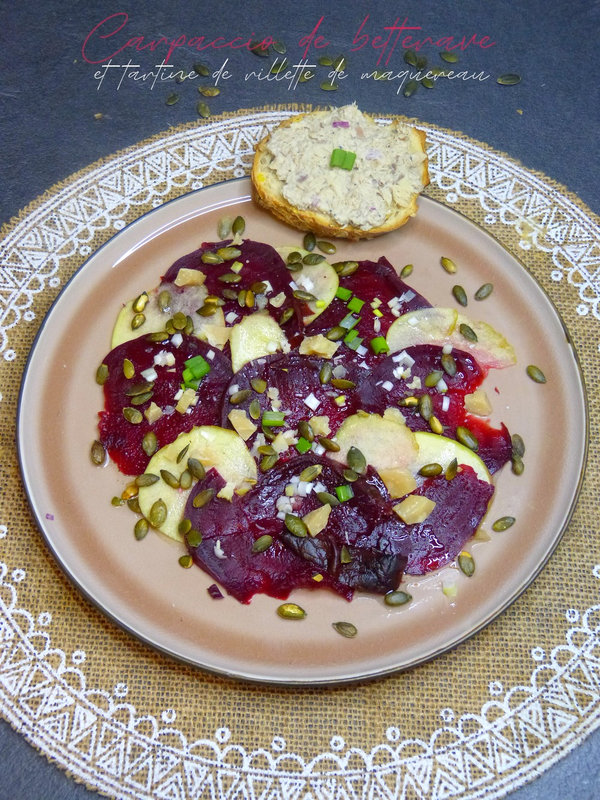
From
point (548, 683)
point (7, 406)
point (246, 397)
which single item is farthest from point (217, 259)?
point (548, 683)

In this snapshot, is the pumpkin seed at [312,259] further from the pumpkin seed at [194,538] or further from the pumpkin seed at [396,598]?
the pumpkin seed at [396,598]

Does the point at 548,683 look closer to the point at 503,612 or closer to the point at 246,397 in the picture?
the point at 503,612

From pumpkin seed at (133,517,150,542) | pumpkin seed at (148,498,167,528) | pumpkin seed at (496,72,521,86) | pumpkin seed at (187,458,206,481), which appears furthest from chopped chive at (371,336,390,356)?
pumpkin seed at (496,72,521,86)

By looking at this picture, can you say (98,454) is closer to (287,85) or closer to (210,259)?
(210,259)

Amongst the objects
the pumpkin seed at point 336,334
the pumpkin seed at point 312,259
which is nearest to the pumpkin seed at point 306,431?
the pumpkin seed at point 336,334

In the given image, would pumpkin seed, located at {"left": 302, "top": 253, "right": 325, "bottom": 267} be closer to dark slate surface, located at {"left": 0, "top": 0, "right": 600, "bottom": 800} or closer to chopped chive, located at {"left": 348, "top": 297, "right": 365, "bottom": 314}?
chopped chive, located at {"left": 348, "top": 297, "right": 365, "bottom": 314}
